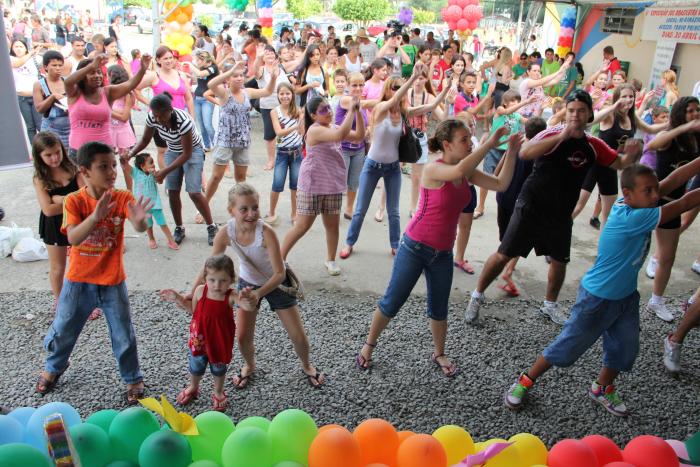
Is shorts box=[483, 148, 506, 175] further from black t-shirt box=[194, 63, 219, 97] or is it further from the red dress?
black t-shirt box=[194, 63, 219, 97]

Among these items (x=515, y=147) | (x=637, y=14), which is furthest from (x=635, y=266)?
(x=637, y=14)

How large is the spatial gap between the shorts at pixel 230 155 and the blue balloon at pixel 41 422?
3.88 metres

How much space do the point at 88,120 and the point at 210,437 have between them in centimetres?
372

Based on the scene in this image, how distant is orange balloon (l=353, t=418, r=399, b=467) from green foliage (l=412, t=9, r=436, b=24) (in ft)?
131

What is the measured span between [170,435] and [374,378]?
171 cm

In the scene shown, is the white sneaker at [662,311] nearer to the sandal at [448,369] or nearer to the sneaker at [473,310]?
the sneaker at [473,310]

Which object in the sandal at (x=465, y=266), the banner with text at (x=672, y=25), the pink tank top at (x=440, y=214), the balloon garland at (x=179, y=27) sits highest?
the banner with text at (x=672, y=25)

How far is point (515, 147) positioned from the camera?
3352mm

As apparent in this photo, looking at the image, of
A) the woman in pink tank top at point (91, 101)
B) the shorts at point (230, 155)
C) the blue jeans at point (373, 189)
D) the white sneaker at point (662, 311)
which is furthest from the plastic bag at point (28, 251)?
the white sneaker at point (662, 311)

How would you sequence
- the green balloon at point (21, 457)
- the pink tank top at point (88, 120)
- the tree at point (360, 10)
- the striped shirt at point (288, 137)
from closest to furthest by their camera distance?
1. the green balloon at point (21, 457)
2. the pink tank top at point (88, 120)
3. the striped shirt at point (288, 137)
4. the tree at point (360, 10)

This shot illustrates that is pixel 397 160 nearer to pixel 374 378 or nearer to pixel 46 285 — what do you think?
pixel 374 378

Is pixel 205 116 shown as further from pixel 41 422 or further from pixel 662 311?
pixel 41 422

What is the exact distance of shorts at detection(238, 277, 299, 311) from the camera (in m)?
3.29

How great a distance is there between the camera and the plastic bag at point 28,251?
17.0 ft
